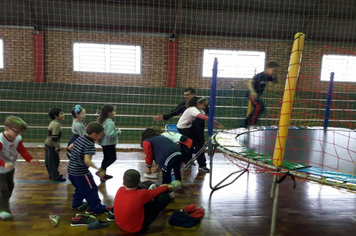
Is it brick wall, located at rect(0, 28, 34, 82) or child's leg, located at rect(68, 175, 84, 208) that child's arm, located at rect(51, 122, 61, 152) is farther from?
brick wall, located at rect(0, 28, 34, 82)

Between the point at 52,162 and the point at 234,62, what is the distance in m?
6.29

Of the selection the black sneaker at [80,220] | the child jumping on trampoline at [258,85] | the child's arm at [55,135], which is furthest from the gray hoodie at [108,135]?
the child jumping on trampoline at [258,85]

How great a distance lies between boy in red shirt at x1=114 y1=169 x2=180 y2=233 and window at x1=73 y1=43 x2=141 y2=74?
6.13 m

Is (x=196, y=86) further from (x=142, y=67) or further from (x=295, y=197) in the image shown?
(x=295, y=197)

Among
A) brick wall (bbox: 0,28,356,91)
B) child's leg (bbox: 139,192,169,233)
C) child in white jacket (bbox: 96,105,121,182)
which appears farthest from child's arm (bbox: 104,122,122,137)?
brick wall (bbox: 0,28,356,91)

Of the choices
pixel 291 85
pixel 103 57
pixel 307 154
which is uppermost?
pixel 103 57

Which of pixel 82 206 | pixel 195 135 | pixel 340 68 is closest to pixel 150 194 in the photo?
pixel 82 206

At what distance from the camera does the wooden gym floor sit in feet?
6.52

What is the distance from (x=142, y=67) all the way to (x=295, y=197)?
19.6 ft

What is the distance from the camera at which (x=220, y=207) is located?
2.39m

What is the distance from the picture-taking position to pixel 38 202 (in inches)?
94.3

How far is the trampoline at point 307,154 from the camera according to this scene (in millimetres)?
1690

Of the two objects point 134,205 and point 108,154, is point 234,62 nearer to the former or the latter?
point 108,154

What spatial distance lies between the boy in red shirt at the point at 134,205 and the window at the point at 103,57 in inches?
241
